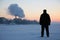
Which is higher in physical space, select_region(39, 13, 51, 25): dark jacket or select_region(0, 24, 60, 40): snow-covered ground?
select_region(39, 13, 51, 25): dark jacket

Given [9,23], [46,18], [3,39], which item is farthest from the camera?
[9,23]

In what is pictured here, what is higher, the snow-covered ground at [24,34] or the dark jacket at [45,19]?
the dark jacket at [45,19]

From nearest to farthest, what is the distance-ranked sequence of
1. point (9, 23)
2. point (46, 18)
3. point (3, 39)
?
point (3, 39) → point (46, 18) → point (9, 23)

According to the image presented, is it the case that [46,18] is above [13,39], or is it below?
above

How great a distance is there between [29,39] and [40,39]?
1.39 feet

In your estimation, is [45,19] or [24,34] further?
[24,34]

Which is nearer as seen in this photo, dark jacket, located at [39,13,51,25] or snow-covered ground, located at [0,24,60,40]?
snow-covered ground, located at [0,24,60,40]

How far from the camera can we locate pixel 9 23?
56.7 feet

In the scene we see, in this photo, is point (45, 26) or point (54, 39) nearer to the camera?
point (54, 39)

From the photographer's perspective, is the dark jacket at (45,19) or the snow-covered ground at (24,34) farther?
the dark jacket at (45,19)

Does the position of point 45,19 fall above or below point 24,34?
above

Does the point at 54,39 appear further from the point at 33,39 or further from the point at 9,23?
the point at 9,23

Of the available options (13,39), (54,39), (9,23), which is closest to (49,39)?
(54,39)

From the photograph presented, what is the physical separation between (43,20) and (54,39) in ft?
4.03
